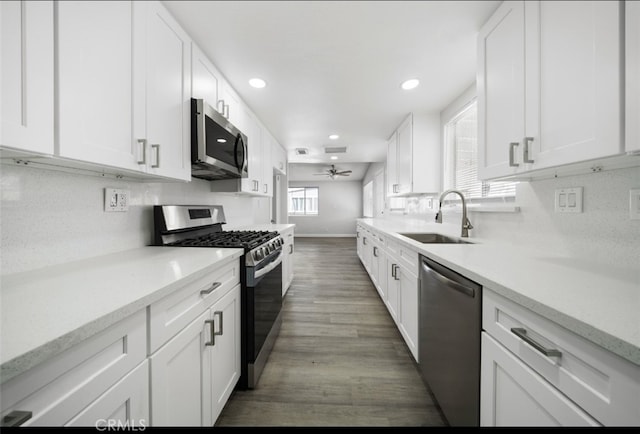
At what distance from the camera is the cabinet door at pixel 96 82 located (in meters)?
0.82

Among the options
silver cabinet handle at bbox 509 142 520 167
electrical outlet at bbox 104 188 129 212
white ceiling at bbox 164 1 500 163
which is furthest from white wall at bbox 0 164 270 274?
silver cabinet handle at bbox 509 142 520 167

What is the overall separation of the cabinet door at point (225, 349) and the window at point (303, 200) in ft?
27.4

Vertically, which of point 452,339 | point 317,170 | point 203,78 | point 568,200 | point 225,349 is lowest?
point 225,349

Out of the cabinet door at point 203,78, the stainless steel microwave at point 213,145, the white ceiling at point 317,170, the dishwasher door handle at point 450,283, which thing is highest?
the white ceiling at point 317,170

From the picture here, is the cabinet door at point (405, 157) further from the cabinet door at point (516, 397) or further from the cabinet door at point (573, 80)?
the cabinet door at point (516, 397)

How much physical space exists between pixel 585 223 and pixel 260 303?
1.78m

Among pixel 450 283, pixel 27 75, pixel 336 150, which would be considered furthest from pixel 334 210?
pixel 27 75

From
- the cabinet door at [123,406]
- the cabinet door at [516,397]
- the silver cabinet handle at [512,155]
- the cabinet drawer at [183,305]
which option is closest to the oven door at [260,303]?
the cabinet drawer at [183,305]

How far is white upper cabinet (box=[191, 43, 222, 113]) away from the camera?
1611 millimetres

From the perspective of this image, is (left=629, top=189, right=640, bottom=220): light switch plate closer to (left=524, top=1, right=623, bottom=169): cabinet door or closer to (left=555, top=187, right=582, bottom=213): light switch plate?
(left=555, top=187, right=582, bottom=213): light switch plate

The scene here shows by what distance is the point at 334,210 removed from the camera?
959 cm

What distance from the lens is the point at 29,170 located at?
94 centimetres

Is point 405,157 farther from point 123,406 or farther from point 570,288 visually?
point 123,406

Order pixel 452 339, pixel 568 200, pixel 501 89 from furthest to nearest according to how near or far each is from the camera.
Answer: pixel 501 89
pixel 568 200
pixel 452 339
